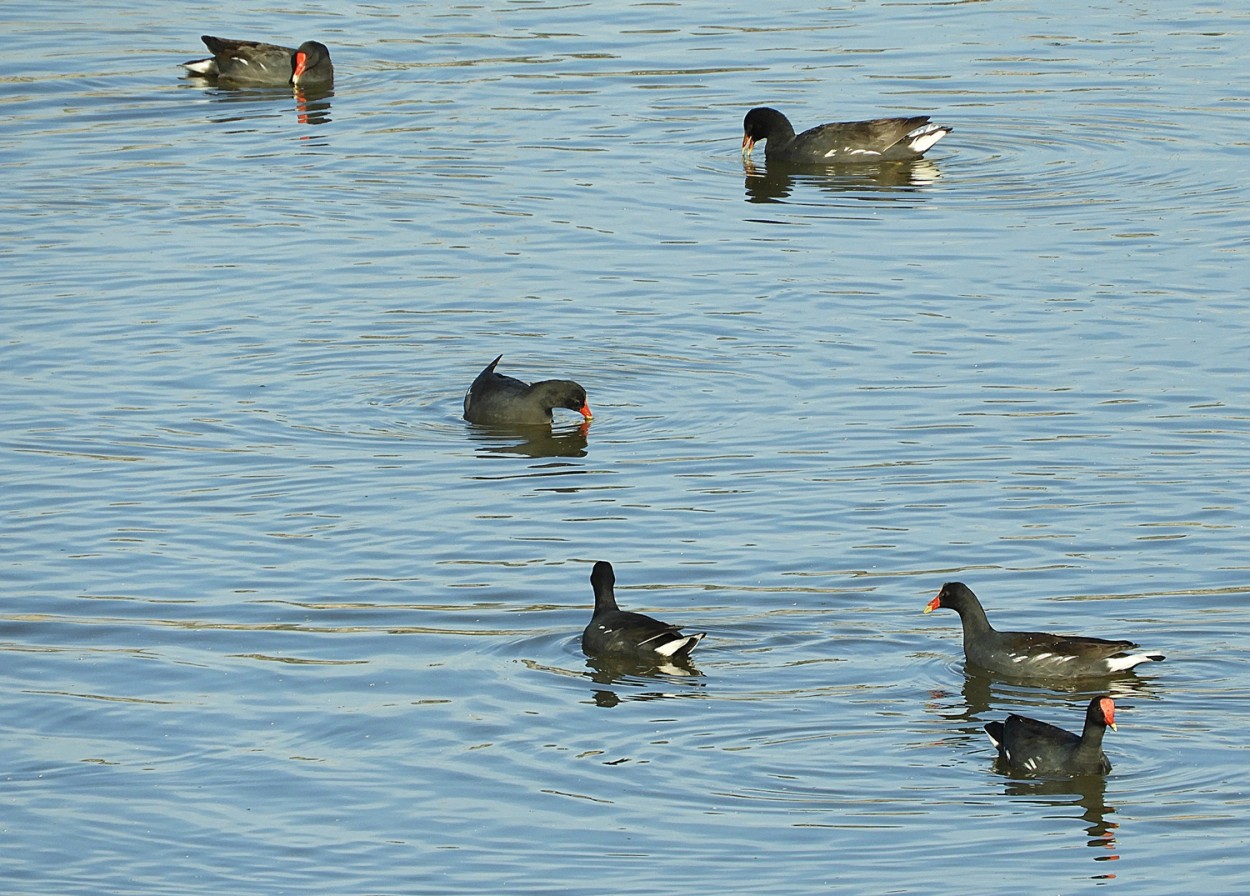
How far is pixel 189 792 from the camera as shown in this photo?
12.6m

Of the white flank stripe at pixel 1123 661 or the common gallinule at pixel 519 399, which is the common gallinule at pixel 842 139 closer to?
the common gallinule at pixel 519 399

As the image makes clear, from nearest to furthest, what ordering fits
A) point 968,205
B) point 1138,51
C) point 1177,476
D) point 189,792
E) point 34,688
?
point 189,792 < point 34,688 < point 1177,476 < point 968,205 < point 1138,51

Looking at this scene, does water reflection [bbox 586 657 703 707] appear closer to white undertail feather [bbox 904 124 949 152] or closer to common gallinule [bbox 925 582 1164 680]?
common gallinule [bbox 925 582 1164 680]

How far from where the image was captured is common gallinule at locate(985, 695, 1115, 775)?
12.6m

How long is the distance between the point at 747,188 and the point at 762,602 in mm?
12858

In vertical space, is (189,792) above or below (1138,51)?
below

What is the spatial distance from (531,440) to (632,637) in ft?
17.3

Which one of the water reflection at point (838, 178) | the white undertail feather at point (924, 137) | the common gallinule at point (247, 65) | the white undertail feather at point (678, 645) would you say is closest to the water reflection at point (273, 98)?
the common gallinule at point (247, 65)

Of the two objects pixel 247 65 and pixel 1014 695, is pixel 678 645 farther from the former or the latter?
pixel 247 65

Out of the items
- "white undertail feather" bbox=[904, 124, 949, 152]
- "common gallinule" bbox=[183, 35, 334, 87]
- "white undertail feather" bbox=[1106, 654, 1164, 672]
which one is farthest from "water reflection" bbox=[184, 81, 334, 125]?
"white undertail feather" bbox=[1106, 654, 1164, 672]

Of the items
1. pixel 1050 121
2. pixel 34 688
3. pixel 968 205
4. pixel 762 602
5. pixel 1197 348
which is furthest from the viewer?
pixel 1050 121

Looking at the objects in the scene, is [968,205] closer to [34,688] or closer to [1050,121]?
[1050,121]

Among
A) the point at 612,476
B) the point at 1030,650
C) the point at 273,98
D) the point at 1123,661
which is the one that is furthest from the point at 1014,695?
the point at 273,98

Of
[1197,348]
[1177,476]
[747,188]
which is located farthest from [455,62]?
[1177,476]
